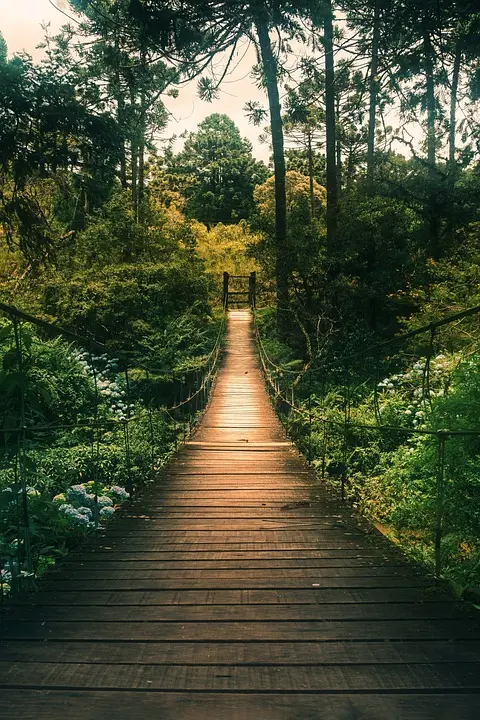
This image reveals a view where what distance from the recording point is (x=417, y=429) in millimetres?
4043

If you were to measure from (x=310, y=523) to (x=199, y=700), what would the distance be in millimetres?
2414

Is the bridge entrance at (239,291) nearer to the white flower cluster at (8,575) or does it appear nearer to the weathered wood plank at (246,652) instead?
the white flower cluster at (8,575)

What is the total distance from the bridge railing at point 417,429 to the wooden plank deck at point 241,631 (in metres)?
0.52

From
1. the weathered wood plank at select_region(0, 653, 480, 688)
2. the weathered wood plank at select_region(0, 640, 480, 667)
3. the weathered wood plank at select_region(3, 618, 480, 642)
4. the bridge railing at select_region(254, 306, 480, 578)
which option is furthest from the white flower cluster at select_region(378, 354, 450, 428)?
the weathered wood plank at select_region(0, 653, 480, 688)

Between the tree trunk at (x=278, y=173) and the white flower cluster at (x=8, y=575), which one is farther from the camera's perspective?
the tree trunk at (x=278, y=173)

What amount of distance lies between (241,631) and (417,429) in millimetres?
2193

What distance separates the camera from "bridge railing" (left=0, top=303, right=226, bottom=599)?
322 cm

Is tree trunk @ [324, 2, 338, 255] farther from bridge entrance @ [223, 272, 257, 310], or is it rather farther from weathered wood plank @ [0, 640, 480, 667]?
weathered wood plank @ [0, 640, 480, 667]

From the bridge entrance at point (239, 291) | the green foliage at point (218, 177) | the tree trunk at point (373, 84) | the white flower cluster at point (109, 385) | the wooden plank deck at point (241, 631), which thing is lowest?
the white flower cluster at point (109, 385)

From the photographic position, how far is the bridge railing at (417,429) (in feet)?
12.7

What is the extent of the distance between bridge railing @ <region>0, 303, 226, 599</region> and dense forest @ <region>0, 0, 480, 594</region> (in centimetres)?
4

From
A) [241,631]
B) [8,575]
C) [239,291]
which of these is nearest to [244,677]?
[241,631]

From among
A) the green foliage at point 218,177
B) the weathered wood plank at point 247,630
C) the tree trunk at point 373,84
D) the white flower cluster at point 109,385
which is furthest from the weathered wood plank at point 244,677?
the green foliage at point 218,177

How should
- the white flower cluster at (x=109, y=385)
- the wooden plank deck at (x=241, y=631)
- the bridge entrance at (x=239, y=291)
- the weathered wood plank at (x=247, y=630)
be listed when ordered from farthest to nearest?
1. the bridge entrance at (x=239, y=291)
2. the white flower cluster at (x=109, y=385)
3. the weathered wood plank at (x=247, y=630)
4. the wooden plank deck at (x=241, y=631)
